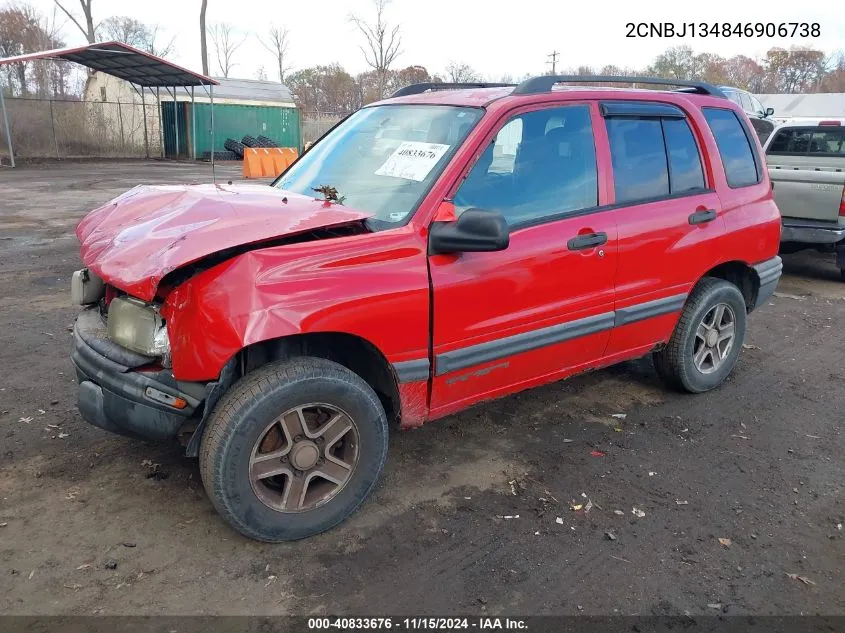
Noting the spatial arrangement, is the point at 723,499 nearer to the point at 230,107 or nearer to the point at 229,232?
the point at 229,232

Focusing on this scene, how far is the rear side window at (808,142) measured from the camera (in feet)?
29.9

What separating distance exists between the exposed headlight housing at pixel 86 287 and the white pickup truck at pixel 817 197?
7.50 meters

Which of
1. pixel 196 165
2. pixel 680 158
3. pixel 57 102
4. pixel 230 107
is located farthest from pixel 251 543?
pixel 230 107

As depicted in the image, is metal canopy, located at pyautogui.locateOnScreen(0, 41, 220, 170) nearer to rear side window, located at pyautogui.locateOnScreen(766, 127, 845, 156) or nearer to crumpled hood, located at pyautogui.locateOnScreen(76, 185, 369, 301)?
rear side window, located at pyautogui.locateOnScreen(766, 127, 845, 156)

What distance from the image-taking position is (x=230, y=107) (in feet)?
96.0

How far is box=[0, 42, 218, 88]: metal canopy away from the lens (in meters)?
19.8

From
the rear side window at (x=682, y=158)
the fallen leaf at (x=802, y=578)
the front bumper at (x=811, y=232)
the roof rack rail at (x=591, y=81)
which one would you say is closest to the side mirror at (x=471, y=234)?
the roof rack rail at (x=591, y=81)

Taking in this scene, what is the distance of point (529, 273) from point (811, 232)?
6.06m

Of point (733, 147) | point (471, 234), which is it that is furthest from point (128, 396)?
point (733, 147)

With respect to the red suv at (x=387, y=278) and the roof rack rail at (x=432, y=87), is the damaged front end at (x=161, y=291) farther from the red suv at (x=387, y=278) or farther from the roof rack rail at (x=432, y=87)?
the roof rack rail at (x=432, y=87)

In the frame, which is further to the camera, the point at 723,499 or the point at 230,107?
the point at 230,107

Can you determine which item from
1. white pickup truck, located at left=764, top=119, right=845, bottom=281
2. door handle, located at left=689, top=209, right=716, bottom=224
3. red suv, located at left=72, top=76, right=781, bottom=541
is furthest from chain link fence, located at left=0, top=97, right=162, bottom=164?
door handle, located at left=689, top=209, right=716, bottom=224

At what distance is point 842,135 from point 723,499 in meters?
7.67

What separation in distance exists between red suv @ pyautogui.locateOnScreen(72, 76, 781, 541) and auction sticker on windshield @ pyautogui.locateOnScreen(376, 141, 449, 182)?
0.05ft
